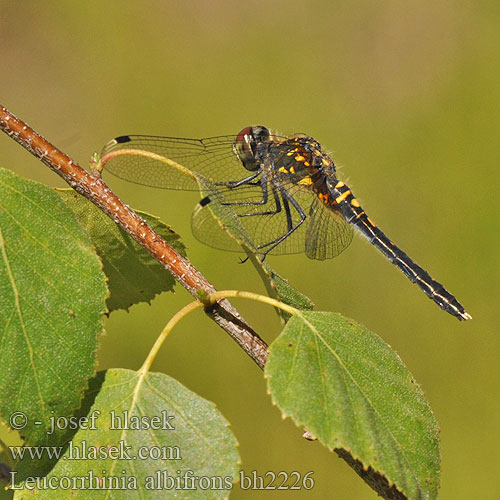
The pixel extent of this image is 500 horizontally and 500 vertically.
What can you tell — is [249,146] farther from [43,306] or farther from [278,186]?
[43,306]

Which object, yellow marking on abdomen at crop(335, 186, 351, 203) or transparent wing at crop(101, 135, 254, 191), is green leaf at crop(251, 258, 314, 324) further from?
yellow marking on abdomen at crop(335, 186, 351, 203)

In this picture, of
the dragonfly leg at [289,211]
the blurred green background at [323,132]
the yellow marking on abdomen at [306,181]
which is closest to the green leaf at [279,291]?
the dragonfly leg at [289,211]

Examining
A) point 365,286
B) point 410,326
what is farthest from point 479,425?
point 365,286

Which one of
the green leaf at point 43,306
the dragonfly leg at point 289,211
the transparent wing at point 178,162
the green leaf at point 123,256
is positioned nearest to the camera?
the green leaf at point 43,306

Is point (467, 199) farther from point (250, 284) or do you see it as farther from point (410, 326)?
point (250, 284)

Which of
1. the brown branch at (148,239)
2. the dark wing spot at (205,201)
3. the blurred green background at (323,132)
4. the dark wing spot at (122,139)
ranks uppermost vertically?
the blurred green background at (323,132)

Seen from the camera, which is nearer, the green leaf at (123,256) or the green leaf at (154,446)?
the green leaf at (154,446)

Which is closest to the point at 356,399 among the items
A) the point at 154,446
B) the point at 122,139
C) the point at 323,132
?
the point at 154,446

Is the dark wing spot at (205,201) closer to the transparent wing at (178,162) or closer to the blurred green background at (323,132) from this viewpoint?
the transparent wing at (178,162)
